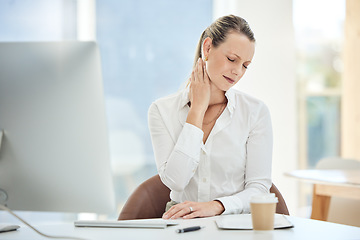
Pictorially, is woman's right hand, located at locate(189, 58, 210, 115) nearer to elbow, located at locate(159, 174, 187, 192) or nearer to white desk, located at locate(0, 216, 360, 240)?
elbow, located at locate(159, 174, 187, 192)

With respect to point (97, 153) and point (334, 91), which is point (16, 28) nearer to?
point (97, 153)

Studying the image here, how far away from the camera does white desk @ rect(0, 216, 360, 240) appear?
0.93 metres

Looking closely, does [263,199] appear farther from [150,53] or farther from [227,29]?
[150,53]

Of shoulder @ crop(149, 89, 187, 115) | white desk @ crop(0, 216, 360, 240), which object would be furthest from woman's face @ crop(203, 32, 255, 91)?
white desk @ crop(0, 216, 360, 240)

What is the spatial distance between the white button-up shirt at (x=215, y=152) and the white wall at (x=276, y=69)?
1.61 metres

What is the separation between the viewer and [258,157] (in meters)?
1.50

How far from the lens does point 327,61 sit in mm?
4340

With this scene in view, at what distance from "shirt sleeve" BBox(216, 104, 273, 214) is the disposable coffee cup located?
41 cm

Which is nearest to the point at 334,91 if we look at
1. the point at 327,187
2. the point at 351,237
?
the point at 327,187

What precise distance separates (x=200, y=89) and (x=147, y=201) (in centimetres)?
45

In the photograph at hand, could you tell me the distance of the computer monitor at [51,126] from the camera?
3.07 feet

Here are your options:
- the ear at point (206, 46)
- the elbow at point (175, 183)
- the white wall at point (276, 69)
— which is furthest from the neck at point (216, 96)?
the white wall at point (276, 69)

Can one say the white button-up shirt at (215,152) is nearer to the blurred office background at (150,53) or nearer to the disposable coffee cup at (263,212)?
the disposable coffee cup at (263,212)

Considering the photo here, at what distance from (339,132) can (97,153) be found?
148 inches
